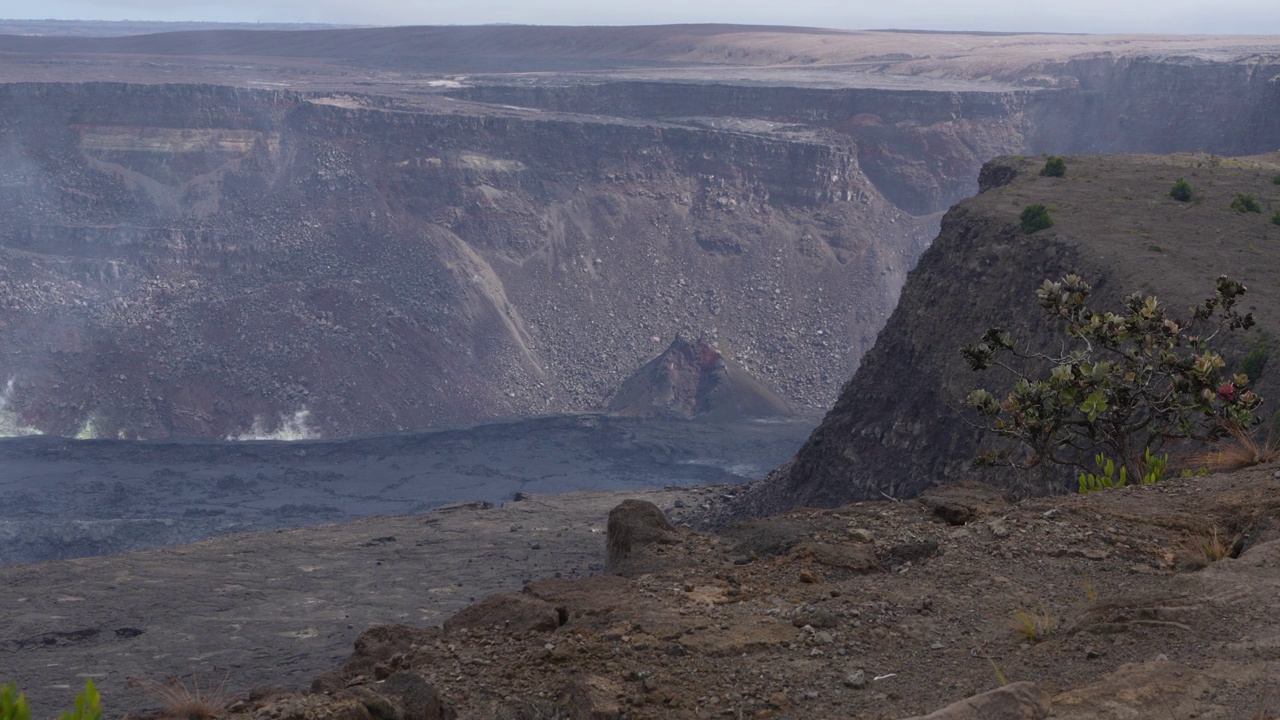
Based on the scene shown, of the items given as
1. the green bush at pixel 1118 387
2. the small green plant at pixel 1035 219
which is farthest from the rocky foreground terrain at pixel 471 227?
the green bush at pixel 1118 387

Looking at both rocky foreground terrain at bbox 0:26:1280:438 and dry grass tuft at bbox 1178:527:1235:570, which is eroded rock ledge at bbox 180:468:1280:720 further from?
rocky foreground terrain at bbox 0:26:1280:438

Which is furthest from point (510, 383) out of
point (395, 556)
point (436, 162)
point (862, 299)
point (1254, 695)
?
point (1254, 695)

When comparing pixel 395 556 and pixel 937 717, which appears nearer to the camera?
pixel 937 717

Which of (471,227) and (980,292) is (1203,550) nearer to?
(980,292)

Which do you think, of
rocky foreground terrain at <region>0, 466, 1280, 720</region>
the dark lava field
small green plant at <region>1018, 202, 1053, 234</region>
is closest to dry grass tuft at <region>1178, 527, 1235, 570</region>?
rocky foreground terrain at <region>0, 466, 1280, 720</region>

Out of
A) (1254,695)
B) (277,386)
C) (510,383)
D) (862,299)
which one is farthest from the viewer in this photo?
(862,299)

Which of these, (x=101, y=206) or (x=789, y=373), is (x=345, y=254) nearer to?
(x=101, y=206)

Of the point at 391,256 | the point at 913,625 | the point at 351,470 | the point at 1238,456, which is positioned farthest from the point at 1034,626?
the point at 391,256
